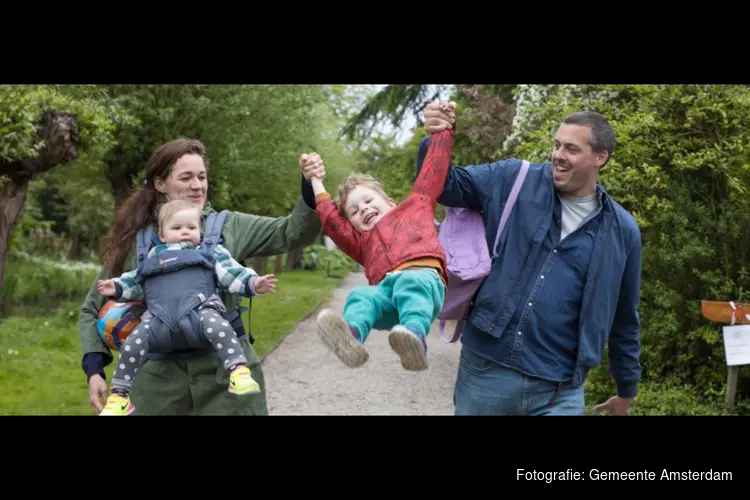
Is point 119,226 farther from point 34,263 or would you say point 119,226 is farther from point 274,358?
point 34,263

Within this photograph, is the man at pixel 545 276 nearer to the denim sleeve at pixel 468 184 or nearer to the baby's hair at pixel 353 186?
the denim sleeve at pixel 468 184

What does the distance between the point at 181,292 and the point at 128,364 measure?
36cm

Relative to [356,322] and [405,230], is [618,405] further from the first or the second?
[356,322]

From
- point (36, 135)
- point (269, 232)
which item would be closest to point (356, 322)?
point (269, 232)

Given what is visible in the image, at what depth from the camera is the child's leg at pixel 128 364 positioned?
3229mm

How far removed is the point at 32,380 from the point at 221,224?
698 cm

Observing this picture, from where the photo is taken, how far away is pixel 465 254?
3.42 m

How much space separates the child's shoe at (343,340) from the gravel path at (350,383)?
6.79 metres

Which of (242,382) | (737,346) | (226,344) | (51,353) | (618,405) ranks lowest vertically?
(51,353)

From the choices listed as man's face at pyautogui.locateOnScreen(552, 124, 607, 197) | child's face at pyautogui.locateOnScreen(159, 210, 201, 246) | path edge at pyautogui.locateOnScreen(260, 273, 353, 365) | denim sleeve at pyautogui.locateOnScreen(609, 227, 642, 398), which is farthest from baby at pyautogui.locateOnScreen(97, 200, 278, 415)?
path edge at pyautogui.locateOnScreen(260, 273, 353, 365)

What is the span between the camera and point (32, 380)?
9.42 metres

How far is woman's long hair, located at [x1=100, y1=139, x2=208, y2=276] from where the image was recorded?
3432 millimetres

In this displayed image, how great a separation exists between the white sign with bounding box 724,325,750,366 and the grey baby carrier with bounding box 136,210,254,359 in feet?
16.6

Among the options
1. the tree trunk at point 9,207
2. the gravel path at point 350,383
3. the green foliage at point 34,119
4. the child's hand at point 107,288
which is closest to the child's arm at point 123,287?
the child's hand at point 107,288
